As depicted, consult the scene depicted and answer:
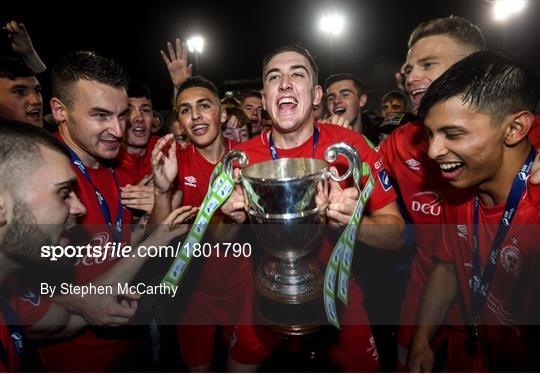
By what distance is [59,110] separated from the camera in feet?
7.39

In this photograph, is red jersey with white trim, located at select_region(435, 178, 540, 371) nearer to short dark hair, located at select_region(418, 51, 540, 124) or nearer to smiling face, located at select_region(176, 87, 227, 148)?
short dark hair, located at select_region(418, 51, 540, 124)

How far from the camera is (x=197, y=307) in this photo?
2.79 m

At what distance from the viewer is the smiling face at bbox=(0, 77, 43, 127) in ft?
9.26

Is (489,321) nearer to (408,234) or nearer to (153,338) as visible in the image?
(408,234)

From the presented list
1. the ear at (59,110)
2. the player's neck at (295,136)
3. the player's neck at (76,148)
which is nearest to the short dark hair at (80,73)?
the ear at (59,110)

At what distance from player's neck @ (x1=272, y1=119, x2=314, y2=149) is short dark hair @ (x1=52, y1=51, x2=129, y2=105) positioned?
3.81 ft

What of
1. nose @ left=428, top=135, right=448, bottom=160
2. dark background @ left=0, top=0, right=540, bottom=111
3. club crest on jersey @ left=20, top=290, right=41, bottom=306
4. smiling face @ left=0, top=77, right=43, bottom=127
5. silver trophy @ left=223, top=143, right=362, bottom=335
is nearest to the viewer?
silver trophy @ left=223, top=143, right=362, bottom=335

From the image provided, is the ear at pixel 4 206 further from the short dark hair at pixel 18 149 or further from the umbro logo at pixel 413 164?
the umbro logo at pixel 413 164

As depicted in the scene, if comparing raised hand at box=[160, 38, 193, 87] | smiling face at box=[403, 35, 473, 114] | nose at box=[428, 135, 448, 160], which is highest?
raised hand at box=[160, 38, 193, 87]

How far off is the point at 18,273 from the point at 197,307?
142 centimetres

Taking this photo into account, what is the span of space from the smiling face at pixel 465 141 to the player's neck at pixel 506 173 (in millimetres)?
25

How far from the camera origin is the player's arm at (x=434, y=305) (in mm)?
2084

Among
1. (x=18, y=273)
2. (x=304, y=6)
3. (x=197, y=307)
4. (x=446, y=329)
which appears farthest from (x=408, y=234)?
(x=304, y=6)

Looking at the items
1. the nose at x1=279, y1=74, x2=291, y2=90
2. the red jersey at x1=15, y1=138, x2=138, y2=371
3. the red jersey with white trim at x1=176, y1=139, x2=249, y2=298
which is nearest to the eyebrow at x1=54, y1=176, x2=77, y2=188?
the red jersey at x1=15, y1=138, x2=138, y2=371
